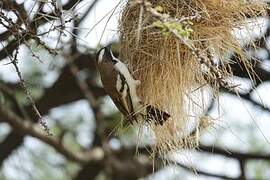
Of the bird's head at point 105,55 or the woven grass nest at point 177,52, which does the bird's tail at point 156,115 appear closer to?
the woven grass nest at point 177,52

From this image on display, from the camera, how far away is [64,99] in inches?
144

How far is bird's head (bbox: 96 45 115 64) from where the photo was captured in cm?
196

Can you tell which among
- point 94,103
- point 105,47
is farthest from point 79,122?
point 105,47

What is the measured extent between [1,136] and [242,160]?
1.68m

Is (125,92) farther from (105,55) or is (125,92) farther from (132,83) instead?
(105,55)

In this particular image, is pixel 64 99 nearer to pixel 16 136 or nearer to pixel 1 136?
pixel 16 136

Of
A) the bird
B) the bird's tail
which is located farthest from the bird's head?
the bird's tail

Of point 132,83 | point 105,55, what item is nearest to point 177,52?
point 132,83

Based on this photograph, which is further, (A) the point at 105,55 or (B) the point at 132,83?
(A) the point at 105,55

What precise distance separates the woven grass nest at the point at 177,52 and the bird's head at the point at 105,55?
0.04 m

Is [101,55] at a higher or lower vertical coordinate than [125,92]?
higher

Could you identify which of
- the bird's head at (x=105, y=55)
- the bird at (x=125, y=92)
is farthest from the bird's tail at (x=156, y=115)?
the bird's head at (x=105, y=55)

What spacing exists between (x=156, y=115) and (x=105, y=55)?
0.74 ft

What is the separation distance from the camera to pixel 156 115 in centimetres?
187
